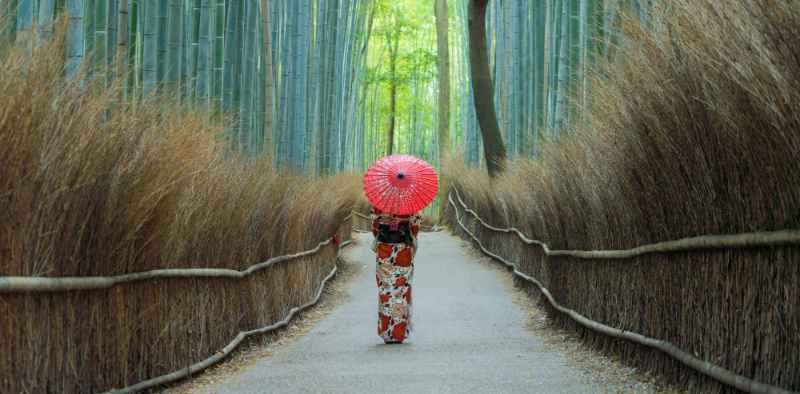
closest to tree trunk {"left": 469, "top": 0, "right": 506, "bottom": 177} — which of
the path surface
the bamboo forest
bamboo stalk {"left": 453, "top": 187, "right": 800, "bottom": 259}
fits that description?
the bamboo forest

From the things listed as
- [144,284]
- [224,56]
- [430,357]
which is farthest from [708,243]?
[224,56]

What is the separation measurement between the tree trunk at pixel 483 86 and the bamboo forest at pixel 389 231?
151 inches

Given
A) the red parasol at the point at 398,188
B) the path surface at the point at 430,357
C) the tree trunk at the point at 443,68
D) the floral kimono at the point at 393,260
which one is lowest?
the path surface at the point at 430,357

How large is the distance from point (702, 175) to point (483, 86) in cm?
1041

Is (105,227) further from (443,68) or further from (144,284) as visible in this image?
(443,68)

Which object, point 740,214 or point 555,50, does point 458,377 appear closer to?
point 740,214

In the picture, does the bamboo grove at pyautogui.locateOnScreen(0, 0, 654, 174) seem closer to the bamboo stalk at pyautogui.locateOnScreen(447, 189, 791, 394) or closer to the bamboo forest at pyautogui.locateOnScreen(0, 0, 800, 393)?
the bamboo forest at pyautogui.locateOnScreen(0, 0, 800, 393)

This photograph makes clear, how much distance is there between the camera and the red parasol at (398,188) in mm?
7379

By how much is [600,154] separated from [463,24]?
24.9 metres

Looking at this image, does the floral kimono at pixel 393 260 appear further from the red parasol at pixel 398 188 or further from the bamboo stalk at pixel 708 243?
the bamboo stalk at pixel 708 243

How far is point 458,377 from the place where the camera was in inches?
217

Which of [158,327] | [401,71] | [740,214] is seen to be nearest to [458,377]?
[158,327]

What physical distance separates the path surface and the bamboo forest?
4cm

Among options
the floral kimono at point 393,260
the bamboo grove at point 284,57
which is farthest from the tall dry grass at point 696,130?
the floral kimono at point 393,260
